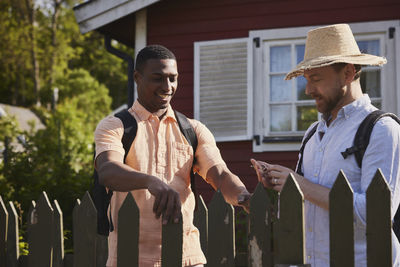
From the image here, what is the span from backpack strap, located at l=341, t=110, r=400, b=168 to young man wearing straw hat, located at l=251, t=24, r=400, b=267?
0.07 ft

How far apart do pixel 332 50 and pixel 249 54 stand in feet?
18.1

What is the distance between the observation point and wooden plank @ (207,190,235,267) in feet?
8.91

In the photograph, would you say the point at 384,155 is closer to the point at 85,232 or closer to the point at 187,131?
the point at 187,131

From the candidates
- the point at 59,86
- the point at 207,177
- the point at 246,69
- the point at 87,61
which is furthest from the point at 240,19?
the point at 87,61

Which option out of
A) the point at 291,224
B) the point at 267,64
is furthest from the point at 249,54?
the point at 291,224

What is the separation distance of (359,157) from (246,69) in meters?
5.84

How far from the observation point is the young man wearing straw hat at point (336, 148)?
7.70 feet

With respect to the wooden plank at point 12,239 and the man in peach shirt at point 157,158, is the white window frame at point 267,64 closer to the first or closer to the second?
the wooden plank at point 12,239

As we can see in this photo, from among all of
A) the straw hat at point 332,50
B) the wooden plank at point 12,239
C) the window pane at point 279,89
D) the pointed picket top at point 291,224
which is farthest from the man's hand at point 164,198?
the window pane at point 279,89

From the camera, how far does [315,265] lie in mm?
2533

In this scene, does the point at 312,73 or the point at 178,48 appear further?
the point at 178,48

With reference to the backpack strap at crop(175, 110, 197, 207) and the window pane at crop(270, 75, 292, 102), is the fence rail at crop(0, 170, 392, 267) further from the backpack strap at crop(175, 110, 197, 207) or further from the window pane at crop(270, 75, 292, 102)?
the window pane at crop(270, 75, 292, 102)

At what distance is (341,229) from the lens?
7.96ft

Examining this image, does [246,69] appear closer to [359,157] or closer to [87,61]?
[359,157]
